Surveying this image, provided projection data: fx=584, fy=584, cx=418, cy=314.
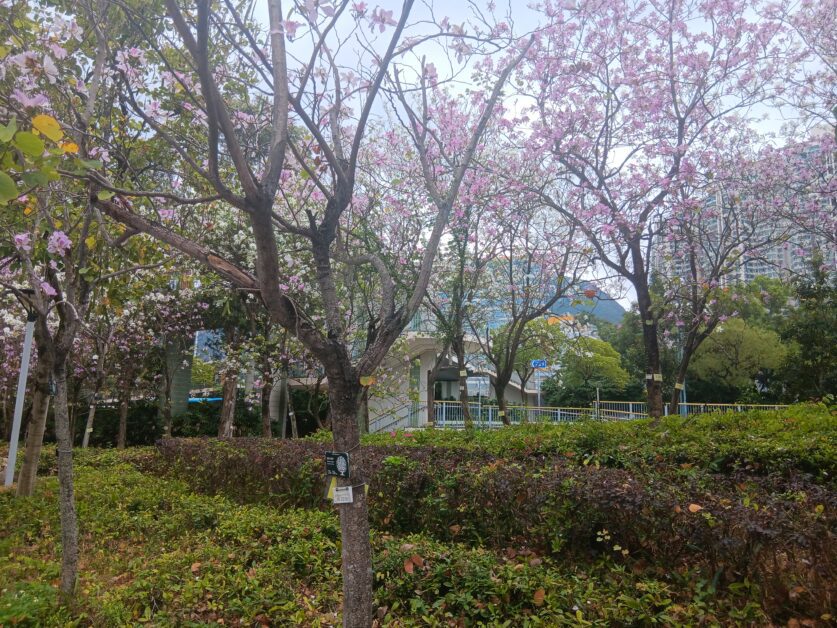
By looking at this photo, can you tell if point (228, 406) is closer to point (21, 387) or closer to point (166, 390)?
point (166, 390)

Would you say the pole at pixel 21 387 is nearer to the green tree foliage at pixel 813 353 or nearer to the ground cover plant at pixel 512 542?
the ground cover plant at pixel 512 542

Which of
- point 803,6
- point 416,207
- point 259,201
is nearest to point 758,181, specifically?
point 803,6

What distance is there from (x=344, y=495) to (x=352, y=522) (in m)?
0.14

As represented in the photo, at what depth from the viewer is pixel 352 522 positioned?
2709 millimetres

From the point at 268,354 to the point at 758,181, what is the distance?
10301 mm

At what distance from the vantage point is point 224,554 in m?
4.45

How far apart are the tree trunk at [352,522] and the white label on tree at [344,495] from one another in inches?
0.9

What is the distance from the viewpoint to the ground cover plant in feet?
9.81

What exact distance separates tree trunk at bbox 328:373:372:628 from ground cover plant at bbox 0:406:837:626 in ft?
2.53

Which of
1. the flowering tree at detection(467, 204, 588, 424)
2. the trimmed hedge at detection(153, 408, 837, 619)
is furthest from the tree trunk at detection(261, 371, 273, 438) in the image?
the trimmed hedge at detection(153, 408, 837, 619)

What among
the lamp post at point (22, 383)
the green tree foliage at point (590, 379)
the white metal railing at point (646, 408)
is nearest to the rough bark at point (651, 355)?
the lamp post at point (22, 383)

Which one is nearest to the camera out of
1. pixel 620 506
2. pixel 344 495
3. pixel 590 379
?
pixel 344 495

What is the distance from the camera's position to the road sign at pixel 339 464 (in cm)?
268

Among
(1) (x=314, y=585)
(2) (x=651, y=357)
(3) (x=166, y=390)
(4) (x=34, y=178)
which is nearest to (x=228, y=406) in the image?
(3) (x=166, y=390)
